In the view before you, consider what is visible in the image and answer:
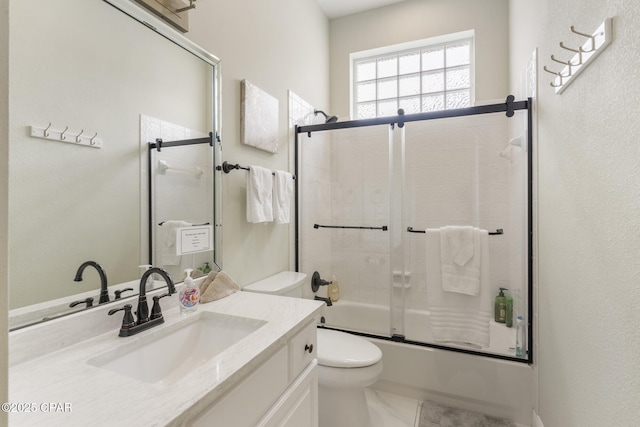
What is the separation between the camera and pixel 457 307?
6.28 feet

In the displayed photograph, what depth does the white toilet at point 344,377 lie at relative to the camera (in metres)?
1.55

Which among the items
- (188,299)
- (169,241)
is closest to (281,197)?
(169,241)

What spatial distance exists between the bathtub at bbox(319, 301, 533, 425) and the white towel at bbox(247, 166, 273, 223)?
3.88 ft

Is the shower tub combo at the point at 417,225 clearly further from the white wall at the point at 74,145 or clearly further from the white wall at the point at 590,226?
the white wall at the point at 74,145

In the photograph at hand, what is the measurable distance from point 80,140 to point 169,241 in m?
0.50

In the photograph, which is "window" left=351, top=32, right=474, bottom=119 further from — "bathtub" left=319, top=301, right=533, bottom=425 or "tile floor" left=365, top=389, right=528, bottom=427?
"tile floor" left=365, top=389, right=528, bottom=427

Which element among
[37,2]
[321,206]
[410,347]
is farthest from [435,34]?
[37,2]

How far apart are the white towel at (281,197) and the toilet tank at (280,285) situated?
1.24ft

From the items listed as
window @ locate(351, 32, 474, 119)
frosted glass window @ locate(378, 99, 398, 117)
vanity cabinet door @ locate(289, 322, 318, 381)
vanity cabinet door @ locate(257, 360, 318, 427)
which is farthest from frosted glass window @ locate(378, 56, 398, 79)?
vanity cabinet door @ locate(257, 360, 318, 427)

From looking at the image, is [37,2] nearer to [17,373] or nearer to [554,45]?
[17,373]

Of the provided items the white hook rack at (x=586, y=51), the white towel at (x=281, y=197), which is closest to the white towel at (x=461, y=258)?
the white hook rack at (x=586, y=51)

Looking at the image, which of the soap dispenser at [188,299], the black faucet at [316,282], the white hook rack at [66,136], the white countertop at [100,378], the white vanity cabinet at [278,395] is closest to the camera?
the white countertop at [100,378]

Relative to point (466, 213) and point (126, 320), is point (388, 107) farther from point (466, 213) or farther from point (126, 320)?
point (126, 320)

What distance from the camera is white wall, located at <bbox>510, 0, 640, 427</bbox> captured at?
799 millimetres
